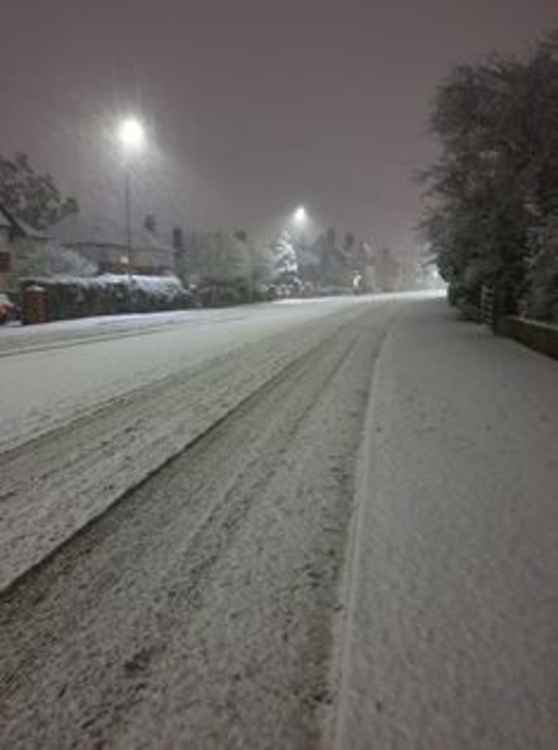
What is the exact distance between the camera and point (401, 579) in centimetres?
376

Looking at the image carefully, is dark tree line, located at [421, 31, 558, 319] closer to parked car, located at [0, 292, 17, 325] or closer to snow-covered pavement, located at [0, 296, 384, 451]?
snow-covered pavement, located at [0, 296, 384, 451]

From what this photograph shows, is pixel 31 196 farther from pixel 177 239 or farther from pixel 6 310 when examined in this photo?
pixel 6 310

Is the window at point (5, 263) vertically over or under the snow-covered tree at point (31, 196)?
under

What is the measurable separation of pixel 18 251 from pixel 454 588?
52357mm

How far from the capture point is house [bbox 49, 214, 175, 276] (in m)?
67.2

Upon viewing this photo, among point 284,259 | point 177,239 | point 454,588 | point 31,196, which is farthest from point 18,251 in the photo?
→ point 454,588

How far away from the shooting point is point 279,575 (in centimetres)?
384

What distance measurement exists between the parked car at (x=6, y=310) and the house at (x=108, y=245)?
34.2 metres

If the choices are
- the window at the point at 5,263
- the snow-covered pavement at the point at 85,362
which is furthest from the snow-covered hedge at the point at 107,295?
the window at the point at 5,263

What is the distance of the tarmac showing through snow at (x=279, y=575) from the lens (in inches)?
105

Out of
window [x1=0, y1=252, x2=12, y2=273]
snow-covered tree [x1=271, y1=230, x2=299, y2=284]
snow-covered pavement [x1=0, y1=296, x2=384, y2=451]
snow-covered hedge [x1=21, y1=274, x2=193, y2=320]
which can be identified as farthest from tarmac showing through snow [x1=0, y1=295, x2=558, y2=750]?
snow-covered tree [x1=271, y1=230, x2=299, y2=284]

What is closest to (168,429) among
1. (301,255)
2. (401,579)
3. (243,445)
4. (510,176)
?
(243,445)

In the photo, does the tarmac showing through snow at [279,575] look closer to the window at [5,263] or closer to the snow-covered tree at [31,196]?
the window at [5,263]

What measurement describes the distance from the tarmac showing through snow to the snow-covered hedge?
2354 centimetres
